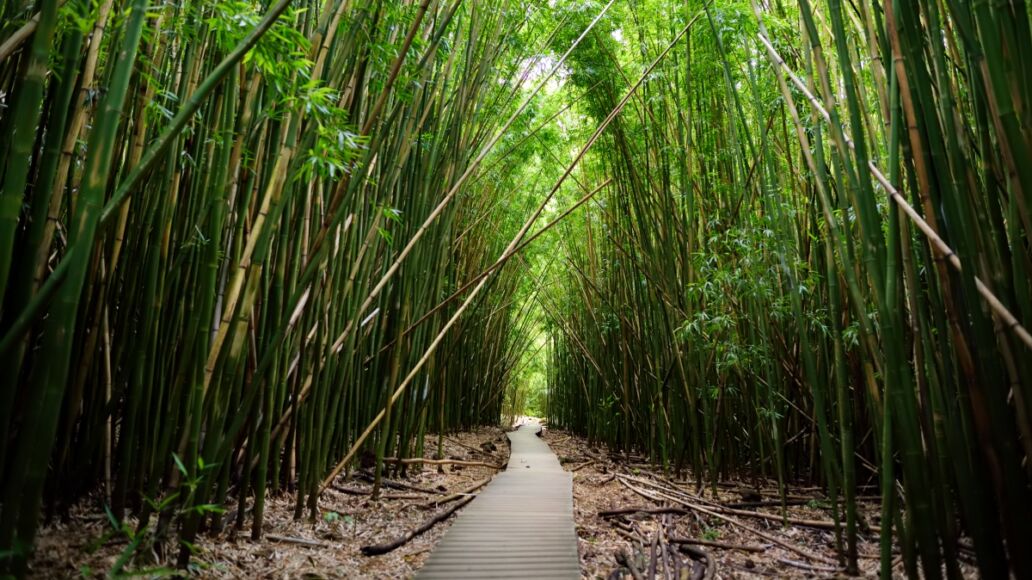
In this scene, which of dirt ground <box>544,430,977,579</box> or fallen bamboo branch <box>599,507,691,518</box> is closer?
dirt ground <box>544,430,977,579</box>

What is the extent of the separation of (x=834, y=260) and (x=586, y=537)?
1263 millimetres

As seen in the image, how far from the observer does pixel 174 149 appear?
1483 millimetres

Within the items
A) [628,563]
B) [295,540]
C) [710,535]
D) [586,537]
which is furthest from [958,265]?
[295,540]

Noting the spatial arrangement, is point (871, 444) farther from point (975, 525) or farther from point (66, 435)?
point (66, 435)

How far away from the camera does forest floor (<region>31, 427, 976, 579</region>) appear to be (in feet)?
4.53

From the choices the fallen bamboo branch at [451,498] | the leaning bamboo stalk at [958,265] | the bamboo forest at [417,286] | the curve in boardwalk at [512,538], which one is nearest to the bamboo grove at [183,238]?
the bamboo forest at [417,286]

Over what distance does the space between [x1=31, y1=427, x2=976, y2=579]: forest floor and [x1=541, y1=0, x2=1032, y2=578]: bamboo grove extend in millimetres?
191

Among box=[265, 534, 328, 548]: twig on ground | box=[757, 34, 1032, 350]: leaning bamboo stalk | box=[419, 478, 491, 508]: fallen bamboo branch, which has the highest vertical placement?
box=[757, 34, 1032, 350]: leaning bamboo stalk

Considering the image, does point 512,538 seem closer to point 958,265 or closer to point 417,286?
point 417,286

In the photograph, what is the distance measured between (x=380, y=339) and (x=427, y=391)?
55cm

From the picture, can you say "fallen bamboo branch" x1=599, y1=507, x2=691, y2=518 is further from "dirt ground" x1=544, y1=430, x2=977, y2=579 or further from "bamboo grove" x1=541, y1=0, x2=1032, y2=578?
"bamboo grove" x1=541, y1=0, x2=1032, y2=578

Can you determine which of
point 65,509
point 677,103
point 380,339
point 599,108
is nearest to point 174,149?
point 65,509

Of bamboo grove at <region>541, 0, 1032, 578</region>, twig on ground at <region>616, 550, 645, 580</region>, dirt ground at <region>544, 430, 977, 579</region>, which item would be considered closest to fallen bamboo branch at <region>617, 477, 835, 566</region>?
dirt ground at <region>544, 430, 977, 579</region>

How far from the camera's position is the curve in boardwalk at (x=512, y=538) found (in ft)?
5.18
